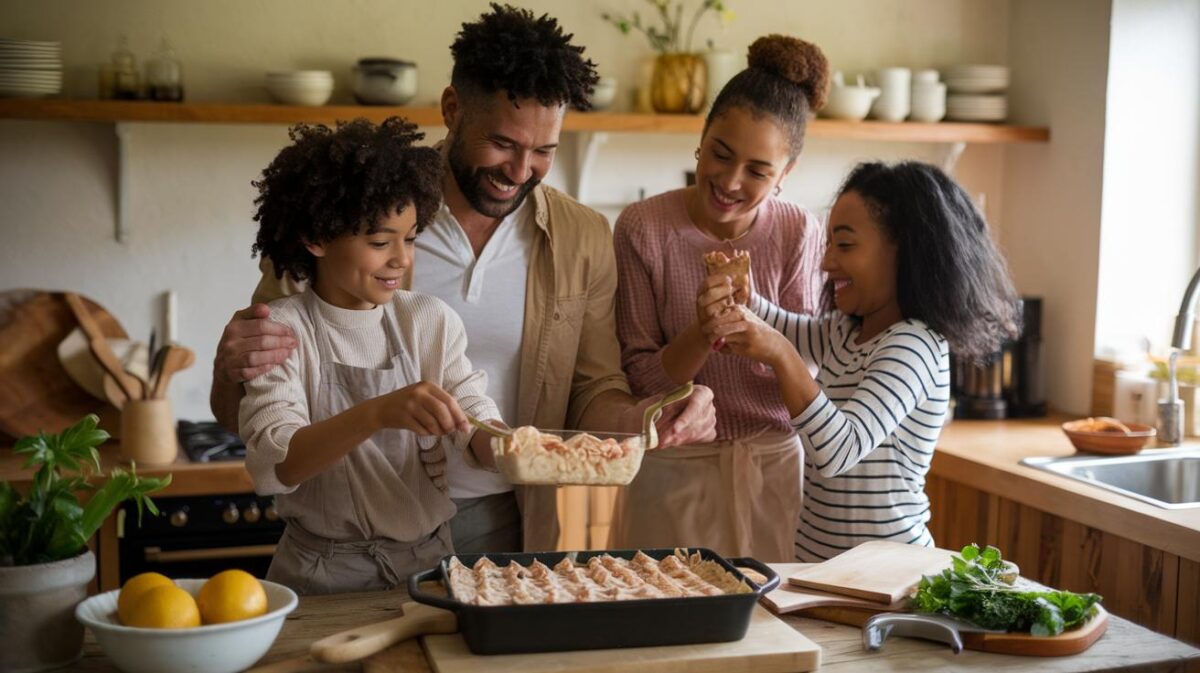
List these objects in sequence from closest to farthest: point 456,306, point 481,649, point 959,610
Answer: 1. point 481,649
2. point 959,610
3. point 456,306

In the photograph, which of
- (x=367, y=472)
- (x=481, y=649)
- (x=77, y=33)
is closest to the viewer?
(x=481, y=649)

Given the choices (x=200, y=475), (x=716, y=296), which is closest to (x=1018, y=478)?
(x=716, y=296)

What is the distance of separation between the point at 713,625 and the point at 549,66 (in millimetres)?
985

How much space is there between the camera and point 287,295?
2.09 m

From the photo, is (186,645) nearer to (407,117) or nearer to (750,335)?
(750,335)

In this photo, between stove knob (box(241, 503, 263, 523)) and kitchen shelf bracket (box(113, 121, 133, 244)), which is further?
kitchen shelf bracket (box(113, 121, 133, 244))

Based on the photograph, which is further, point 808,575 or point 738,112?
point 738,112

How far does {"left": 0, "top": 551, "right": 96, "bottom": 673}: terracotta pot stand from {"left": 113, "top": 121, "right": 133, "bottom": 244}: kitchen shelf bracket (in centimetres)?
212

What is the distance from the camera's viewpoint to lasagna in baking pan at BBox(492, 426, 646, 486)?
64.4 inches

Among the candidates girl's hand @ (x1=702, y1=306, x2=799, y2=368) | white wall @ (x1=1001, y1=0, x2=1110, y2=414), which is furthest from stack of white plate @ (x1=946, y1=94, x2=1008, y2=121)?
girl's hand @ (x1=702, y1=306, x2=799, y2=368)

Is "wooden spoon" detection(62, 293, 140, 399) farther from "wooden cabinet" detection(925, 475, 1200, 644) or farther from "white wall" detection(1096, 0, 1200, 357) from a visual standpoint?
"white wall" detection(1096, 0, 1200, 357)

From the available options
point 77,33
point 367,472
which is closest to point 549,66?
point 367,472

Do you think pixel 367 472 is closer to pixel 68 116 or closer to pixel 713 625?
Answer: pixel 713 625

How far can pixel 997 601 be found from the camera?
1.64 meters
